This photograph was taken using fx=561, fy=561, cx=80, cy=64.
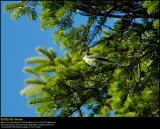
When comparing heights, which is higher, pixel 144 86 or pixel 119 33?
pixel 119 33

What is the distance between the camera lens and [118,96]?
760 cm

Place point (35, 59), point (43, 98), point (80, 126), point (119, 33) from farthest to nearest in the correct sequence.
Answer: point (35, 59), point (119, 33), point (43, 98), point (80, 126)

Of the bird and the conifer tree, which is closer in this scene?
the conifer tree

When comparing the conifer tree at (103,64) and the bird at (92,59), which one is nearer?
the conifer tree at (103,64)

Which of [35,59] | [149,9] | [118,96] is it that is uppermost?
[35,59]

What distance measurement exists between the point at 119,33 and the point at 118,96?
37.2 inches

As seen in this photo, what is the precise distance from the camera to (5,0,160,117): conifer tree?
7.39 m

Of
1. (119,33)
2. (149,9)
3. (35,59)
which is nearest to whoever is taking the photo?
(149,9)

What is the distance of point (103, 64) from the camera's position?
8242mm

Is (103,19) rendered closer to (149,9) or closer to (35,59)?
(149,9)

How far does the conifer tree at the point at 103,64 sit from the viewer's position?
7395 millimetres

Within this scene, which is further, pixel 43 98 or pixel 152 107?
pixel 152 107

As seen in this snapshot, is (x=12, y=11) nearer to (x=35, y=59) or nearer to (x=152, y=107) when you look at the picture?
(x=152, y=107)

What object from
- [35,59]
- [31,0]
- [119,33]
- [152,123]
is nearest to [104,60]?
[119,33]
